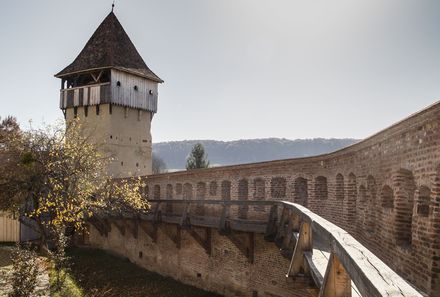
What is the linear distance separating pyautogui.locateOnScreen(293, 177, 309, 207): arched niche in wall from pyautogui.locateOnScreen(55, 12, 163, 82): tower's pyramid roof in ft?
55.5

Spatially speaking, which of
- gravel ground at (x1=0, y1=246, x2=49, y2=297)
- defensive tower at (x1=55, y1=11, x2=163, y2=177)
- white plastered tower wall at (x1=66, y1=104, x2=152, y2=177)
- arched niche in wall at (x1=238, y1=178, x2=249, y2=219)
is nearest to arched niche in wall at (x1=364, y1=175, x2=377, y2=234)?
arched niche in wall at (x1=238, y1=178, x2=249, y2=219)

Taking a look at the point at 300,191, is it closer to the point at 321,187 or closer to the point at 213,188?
the point at 321,187

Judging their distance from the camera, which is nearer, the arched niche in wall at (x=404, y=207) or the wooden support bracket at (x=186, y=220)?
the arched niche in wall at (x=404, y=207)

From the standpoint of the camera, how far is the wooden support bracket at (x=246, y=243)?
1235 centimetres

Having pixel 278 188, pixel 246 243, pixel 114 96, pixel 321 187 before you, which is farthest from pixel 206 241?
pixel 114 96

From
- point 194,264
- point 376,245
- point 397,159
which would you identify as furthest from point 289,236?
point 194,264

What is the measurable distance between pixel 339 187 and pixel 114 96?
60.5ft

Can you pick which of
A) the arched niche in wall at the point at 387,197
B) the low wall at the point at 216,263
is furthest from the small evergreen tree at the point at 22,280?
the arched niche in wall at the point at 387,197

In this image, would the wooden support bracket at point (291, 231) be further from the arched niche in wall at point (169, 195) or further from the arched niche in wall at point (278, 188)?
the arched niche in wall at point (169, 195)

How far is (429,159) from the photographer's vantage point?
16.4 ft

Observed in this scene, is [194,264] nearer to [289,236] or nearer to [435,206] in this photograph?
[289,236]

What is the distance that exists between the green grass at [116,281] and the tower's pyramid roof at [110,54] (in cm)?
1227

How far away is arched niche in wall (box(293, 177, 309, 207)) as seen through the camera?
12.2m

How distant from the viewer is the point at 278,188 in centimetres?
1284
